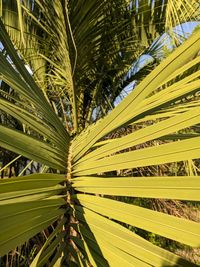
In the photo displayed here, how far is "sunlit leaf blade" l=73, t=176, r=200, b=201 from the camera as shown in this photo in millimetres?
421

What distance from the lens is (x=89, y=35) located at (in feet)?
5.01

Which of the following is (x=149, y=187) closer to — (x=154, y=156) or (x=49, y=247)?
(x=154, y=156)

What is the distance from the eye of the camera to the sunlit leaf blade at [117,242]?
44 cm

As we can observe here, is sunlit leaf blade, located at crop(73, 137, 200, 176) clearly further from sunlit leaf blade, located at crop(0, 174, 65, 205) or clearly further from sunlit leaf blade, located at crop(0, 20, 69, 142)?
sunlit leaf blade, located at crop(0, 20, 69, 142)

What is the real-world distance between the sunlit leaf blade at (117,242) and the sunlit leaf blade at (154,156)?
7 cm

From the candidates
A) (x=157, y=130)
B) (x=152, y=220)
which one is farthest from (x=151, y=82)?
(x=152, y=220)

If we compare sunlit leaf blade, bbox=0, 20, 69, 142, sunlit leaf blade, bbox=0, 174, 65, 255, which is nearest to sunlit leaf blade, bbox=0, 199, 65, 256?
sunlit leaf blade, bbox=0, 174, 65, 255

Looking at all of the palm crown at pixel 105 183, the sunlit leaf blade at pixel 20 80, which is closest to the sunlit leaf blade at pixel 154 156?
the palm crown at pixel 105 183

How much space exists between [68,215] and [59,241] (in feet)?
0.12

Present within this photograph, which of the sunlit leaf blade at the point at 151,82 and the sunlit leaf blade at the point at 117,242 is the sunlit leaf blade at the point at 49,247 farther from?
the sunlit leaf blade at the point at 151,82

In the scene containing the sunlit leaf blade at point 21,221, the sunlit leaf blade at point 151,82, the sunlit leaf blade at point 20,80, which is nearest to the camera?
the sunlit leaf blade at point 21,221

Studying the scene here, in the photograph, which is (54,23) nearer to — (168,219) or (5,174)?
(168,219)

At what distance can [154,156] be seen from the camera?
483 millimetres

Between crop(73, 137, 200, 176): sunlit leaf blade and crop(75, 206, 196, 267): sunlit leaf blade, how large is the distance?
0.07 meters
